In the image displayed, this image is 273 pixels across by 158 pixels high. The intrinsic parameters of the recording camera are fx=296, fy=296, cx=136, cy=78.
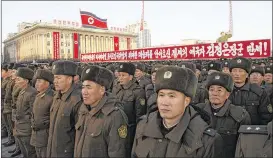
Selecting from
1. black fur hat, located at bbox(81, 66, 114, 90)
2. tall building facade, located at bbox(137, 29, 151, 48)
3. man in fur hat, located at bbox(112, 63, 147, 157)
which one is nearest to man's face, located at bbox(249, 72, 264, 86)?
man in fur hat, located at bbox(112, 63, 147, 157)

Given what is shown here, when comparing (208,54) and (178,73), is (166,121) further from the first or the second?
(208,54)

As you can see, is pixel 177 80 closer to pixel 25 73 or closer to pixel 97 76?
pixel 97 76

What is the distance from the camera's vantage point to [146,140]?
2412 mm

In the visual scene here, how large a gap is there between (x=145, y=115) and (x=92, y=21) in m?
30.2

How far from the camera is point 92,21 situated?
3184 centimetres

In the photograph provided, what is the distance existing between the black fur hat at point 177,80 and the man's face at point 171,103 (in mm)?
Result: 41

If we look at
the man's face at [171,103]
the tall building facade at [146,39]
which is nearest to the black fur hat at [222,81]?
the man's face at [171,103]

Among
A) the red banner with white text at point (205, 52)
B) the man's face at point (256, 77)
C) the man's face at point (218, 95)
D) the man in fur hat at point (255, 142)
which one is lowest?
the man in fur hat at point (255, 142)

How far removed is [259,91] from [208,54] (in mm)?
8442

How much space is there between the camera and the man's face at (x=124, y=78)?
5629 mm

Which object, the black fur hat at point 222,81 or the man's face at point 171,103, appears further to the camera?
the black fur hat at point 222,81

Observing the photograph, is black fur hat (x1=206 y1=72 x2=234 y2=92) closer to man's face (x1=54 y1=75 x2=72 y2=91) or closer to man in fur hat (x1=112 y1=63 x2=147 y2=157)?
man in fur hat (x1=112 y1=63 x2=147 y2=157)

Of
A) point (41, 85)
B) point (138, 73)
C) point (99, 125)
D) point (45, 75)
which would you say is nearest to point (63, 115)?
point (99, 125)

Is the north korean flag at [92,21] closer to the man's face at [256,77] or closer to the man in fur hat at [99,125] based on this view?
the man's face at [256,77]
